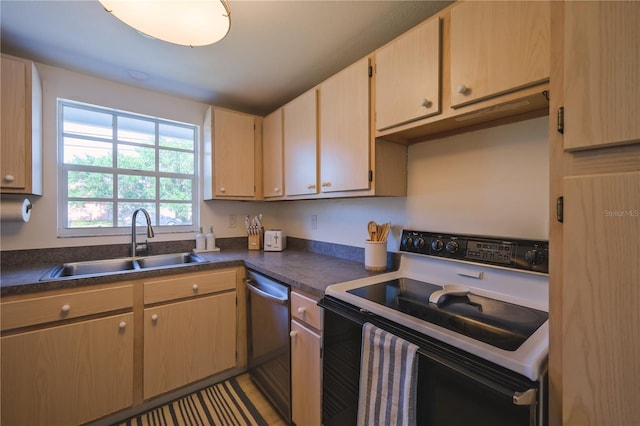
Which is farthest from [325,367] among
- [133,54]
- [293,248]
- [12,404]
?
[133,54]

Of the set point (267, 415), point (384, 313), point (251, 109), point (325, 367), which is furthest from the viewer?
point (251, 109)

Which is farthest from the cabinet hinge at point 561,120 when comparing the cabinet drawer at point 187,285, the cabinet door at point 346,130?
the cabinet drawer at point 187,285

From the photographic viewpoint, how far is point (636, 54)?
19.9 inches

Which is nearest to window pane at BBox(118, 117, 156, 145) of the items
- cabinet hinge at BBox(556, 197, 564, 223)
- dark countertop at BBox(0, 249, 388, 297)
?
dark countertop at BBox(0, 249, 388, 297)

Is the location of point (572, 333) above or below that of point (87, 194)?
below

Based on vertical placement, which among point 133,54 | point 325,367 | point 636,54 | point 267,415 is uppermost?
point 133,54

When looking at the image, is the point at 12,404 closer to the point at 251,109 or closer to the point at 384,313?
the point at 384,313

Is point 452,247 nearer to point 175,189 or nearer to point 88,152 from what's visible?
point 175,189

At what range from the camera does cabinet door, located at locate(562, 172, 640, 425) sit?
1.69 ft

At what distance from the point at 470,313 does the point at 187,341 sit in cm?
170

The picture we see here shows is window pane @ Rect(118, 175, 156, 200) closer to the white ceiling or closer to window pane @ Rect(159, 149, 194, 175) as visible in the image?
window pane @ Rect(159, 149, 194, 175)

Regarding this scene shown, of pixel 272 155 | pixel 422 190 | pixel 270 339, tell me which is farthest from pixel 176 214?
pixel 422 190

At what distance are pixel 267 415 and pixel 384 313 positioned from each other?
122 cm

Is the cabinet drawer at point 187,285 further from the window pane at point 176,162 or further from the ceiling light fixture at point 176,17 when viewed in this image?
the ceiling light fixture at point 176,17
